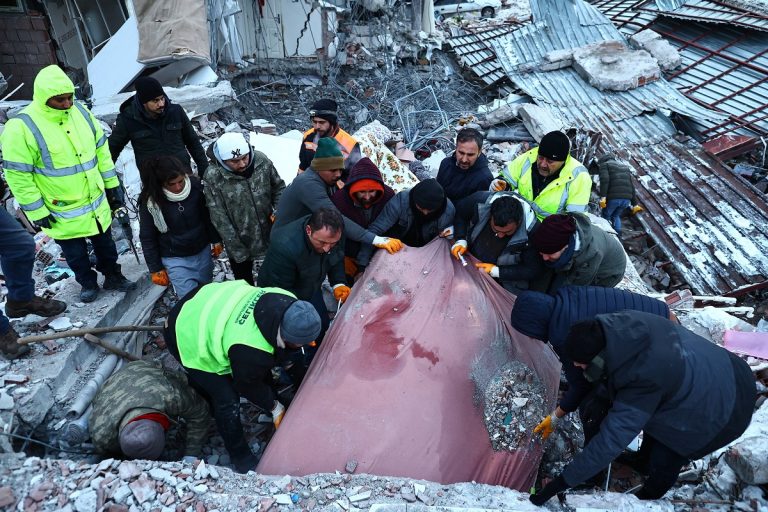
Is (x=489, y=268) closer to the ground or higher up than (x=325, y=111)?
closer to the ground

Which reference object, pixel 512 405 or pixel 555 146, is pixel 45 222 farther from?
pixel 555 146

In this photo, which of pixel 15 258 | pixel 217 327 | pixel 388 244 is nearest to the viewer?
pixel 217 327

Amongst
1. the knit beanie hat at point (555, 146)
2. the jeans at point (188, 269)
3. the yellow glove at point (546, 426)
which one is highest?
the knit beanie hat at point (555, 146)

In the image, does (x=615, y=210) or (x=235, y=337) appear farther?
(x=615, y=210)

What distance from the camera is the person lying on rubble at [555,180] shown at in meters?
3.06

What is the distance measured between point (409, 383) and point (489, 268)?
2.87 feet

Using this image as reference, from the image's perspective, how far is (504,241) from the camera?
2938mm

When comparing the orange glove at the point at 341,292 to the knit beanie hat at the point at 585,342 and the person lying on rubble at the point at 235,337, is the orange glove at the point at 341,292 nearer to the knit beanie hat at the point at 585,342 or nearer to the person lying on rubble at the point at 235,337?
the person lying on rubble at the point at 235,337

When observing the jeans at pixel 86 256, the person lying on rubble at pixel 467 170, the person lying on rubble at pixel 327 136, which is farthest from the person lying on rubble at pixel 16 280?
the person lying on rubble at pixel 467 170

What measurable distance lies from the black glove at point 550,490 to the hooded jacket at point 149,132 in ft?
9.99

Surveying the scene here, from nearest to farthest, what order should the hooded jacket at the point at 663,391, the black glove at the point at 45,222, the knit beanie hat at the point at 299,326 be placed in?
1. the hooded jacket at the point at 663,391
2. the knit beanie hat at the point at 299,326
3. the black glove at the point at 45,222

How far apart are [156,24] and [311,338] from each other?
5.76m

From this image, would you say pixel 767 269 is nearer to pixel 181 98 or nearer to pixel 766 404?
pixel 766 404

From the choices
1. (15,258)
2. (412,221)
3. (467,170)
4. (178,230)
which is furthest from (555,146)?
(15,258)
